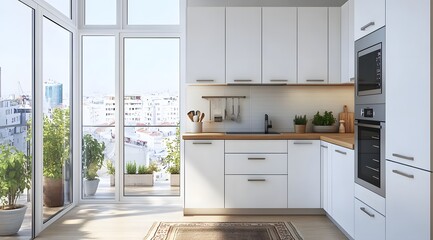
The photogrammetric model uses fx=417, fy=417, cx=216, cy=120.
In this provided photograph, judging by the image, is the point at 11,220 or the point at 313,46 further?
the point at 313,46

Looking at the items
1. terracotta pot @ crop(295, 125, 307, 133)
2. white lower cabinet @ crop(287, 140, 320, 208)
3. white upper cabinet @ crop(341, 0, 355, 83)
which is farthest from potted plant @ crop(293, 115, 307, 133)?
white upper cabinet @ crop(341, 0, 355, 83)

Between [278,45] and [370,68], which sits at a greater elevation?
[278,45]

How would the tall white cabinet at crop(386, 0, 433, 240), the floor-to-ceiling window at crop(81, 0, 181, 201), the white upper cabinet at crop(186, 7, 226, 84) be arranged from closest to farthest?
1. the tall white cabinet at crop(386, 0, 433, 240)
2. the white upper cabinet at crop(186, 7, 226, 84)
3. the floor-to-ceiling window at crop(81, 0, 181, 201)

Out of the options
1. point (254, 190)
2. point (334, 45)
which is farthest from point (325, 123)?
point (254, 190)

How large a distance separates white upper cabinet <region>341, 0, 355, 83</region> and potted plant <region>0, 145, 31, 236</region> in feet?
10.5

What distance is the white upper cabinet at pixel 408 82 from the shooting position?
209cm

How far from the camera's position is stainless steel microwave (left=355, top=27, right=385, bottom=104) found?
2664 millimetres

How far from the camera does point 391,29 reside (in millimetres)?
2500

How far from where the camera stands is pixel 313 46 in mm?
4609

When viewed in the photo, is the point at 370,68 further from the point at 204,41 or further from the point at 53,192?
the point at 53,192

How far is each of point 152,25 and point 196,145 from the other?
1588 mm

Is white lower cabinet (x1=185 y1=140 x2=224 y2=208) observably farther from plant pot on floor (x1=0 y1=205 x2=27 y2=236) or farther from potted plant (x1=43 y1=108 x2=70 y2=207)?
plant pot on floor (x1=0 y1=205 x2=27 y2=236)

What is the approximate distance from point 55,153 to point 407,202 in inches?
130

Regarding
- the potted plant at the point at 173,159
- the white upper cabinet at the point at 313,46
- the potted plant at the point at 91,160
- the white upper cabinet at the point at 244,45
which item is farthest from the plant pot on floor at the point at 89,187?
the white upper cabinet at the point at 313,46
